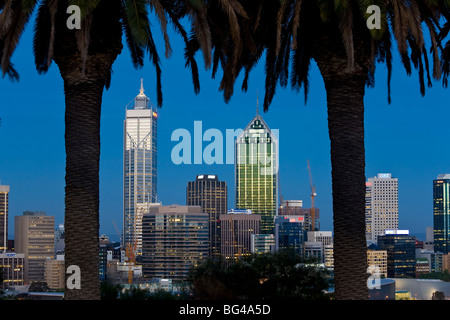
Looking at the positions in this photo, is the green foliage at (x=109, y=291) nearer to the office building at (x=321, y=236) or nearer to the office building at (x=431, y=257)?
the office building at (x=431, y=257)

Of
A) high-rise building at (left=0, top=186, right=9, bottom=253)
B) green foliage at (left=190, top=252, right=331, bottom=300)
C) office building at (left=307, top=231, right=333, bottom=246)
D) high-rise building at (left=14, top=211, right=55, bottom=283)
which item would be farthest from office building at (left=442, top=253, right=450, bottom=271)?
green foliage at (left=190, top=252, right=331, bottom=300)

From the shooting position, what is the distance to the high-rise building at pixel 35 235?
128 metres

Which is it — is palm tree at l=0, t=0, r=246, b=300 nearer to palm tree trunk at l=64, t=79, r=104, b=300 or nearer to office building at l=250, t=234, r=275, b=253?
palm tree trunk at l=64, t=79, r=104, b=300

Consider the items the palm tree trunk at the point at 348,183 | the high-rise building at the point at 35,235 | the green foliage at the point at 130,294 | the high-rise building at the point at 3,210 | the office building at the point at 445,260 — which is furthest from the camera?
the high-rise building at the point at 35,235

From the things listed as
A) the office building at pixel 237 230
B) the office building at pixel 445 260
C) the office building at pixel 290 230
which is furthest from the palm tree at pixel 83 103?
the office building at pixel 290 230

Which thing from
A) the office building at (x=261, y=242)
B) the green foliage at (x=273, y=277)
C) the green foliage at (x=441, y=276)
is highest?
the green foliage at (x=273, y=277)

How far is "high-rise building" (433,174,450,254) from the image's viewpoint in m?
142

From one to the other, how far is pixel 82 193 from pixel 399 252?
121 meters

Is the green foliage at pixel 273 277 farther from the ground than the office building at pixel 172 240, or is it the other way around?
the green foliage at pixel 273 277

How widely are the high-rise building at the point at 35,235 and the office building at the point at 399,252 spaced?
6679 cm

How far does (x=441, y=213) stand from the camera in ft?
505

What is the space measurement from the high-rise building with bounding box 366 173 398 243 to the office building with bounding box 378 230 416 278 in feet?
84.1

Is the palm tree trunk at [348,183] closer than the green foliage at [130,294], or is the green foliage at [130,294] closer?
the palm tree trunk at [348,183]

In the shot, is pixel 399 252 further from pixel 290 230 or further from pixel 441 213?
pixel 290 230
